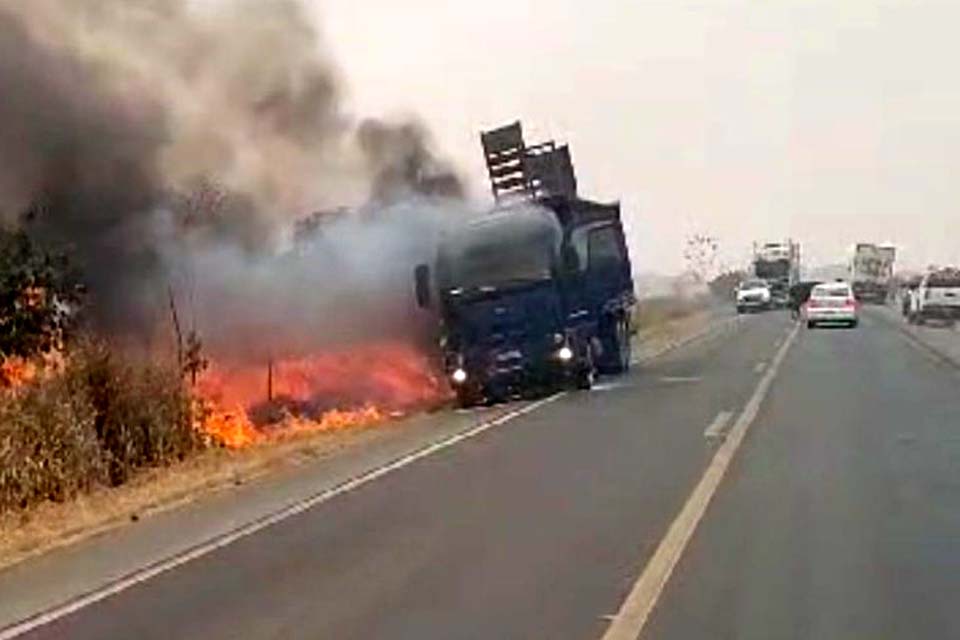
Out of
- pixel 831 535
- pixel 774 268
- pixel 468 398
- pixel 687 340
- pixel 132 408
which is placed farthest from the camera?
pixel 774 268

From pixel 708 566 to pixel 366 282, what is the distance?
2517 centimetres

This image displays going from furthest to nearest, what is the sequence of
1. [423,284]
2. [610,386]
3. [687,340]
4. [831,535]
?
[687,340] < [610,386] < [423,284] < [831,535]

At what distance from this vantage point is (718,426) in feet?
79.4

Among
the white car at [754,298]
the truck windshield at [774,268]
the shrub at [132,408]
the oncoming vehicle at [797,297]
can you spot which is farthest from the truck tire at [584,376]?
the truck windshield at [774,268]

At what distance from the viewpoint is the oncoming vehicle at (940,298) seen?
6806 centimetres

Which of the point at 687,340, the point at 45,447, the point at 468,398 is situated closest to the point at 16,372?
the point at 45,447

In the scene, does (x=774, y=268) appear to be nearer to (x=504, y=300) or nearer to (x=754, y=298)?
(x=754, y=298)

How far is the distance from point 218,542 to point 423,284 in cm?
1820

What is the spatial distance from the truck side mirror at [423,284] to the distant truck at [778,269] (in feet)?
235

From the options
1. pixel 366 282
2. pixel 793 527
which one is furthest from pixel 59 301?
pixel 793 527

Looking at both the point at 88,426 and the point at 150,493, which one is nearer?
the point at 150,493

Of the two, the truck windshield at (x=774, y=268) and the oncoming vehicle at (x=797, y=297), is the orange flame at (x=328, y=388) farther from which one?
the truck windshield at (x=774, y=268)

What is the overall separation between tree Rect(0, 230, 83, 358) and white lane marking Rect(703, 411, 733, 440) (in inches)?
330

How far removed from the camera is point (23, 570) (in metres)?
13.2
